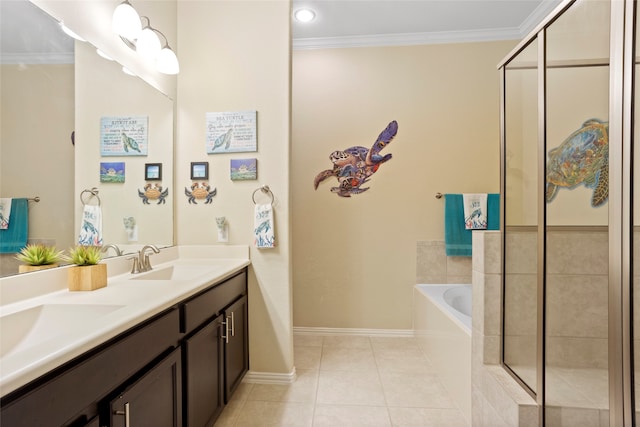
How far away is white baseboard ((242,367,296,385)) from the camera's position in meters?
2.04

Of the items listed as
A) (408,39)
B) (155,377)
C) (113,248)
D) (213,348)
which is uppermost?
(408,39)

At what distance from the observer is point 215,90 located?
2102mm

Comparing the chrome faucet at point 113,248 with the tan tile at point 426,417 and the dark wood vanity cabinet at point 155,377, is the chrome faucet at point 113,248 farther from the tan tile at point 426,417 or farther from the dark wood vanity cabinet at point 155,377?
the tan tile at point 426,417

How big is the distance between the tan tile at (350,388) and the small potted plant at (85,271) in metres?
1.38

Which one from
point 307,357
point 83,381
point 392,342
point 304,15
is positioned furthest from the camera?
point 392,342

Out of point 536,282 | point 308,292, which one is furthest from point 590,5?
point 308,292

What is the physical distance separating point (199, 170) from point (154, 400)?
1432mm

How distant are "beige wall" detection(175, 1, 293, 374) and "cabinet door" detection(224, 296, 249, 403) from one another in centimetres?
7

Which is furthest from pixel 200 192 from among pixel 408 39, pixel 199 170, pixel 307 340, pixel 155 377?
pixel 408 39

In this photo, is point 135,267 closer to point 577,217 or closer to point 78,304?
point 78,304

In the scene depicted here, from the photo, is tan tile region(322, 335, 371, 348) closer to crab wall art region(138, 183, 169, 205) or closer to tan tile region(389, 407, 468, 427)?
tan tile region(389, 407, 468, 427)

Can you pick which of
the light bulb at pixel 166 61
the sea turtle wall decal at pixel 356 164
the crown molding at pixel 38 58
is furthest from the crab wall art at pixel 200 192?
the sea turtle wall decal at pixel 356 164

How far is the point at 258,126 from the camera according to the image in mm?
2062

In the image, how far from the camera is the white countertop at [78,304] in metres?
0.63
